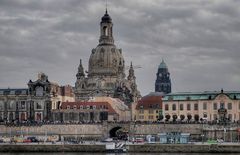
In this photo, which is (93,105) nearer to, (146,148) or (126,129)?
(126,129)

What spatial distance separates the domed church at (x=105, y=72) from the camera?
178988mm

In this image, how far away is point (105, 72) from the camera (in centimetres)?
18088

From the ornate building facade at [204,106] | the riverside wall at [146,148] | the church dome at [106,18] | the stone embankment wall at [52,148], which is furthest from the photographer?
the church dome at [106,18]

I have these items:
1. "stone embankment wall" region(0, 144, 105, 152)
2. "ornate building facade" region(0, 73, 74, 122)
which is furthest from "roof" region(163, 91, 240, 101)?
"stone embankment wall" region(0, 144, 105, 152)

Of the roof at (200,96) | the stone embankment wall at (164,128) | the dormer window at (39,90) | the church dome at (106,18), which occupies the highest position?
the church dome at (106,18)

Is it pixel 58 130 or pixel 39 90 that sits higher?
pixel 39 90

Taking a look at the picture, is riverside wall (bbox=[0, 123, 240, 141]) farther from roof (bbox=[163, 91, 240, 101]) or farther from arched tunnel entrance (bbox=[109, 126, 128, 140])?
roof (bbox=[163, 91, 240, 101])

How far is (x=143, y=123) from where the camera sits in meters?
119

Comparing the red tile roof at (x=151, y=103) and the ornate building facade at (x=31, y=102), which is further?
the red tile roof at (x=151, y=103)

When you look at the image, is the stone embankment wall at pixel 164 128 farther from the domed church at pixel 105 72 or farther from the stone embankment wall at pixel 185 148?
the domed church at pixel 105 72

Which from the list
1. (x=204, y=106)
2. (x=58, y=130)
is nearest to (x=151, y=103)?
(x=204, y=106)

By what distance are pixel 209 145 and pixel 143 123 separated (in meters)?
29.3

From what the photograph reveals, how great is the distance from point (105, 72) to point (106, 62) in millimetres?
2901

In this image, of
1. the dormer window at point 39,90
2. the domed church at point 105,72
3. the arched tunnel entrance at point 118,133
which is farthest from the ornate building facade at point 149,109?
the domed church at point 105,72
